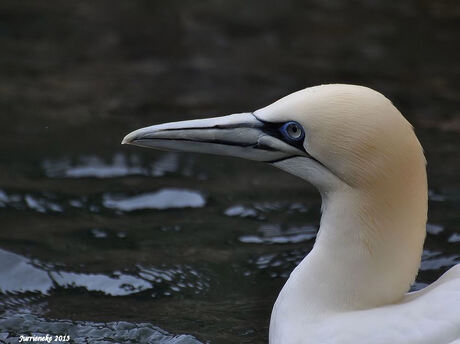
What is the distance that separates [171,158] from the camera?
9.70m

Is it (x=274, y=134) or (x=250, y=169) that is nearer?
(x=274, y=134)

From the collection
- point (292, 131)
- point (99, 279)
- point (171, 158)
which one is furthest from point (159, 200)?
point (292, 131)

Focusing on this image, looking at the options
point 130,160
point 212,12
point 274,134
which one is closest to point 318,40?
point 212,12

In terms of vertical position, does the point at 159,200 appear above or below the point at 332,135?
above

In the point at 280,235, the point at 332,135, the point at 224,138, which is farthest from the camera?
the point at 280,235

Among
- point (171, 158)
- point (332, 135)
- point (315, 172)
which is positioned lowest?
point (315, 172)

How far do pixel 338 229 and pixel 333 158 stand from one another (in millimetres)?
368

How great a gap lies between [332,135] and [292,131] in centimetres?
25

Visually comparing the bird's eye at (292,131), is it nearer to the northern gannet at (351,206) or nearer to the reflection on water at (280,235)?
the northern gannet at (351,206)

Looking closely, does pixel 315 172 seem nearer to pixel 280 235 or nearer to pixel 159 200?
pixel 280 235

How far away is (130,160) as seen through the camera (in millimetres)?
9570

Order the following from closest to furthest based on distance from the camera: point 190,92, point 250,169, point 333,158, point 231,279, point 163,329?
point 333,158
point 163,329
point 231,279
point 250,169
point 190,92

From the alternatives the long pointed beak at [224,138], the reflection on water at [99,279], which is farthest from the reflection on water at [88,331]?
the long pointed beak at [224,138]

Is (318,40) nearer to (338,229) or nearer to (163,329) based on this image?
(163,329)
